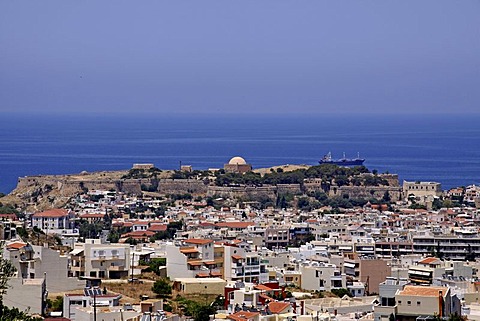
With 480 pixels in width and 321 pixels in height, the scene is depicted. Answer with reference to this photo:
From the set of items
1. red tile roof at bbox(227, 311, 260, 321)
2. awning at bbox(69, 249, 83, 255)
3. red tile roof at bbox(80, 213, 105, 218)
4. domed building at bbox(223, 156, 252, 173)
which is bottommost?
red tile roof at bbox(227, 311, 260, 321)

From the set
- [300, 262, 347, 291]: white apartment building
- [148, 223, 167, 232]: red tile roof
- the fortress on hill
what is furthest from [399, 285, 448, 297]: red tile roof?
the fortress on hill

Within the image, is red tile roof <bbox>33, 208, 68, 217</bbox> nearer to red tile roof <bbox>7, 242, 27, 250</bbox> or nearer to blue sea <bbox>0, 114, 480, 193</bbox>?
red tile roof <bbox>7, 242, 27, 250</bbox>

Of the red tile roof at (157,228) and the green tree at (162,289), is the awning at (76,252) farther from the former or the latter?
the red tile roof at (157,228)

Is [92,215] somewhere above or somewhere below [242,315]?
above

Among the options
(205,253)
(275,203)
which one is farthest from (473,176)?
(205,253)

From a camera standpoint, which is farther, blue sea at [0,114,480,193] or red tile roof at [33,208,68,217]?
blue sea at [0,114,480,193]

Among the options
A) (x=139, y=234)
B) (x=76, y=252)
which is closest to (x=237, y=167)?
(x=139, y=234)

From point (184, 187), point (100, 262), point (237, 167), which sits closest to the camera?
point (100, 262)

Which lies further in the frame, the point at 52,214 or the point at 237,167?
the point at 237,167

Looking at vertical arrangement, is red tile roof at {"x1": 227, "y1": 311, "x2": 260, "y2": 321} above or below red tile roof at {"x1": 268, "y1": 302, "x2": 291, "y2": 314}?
below

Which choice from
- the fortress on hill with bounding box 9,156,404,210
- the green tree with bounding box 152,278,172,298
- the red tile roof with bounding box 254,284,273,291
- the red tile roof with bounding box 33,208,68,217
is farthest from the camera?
the fortress on hill with bounding box 9,156,404,210

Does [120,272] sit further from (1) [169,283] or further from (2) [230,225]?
(2) [230,225]

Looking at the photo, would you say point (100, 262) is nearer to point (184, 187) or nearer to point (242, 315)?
point (242, 315)
